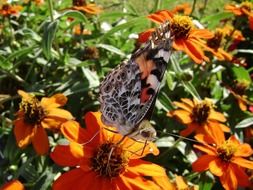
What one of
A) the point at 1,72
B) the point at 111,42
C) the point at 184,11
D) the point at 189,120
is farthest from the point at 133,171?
the point at 184,11

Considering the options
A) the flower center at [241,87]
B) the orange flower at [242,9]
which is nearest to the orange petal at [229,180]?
the flower center at [241,87]

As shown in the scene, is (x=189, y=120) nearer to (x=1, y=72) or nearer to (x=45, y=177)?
(x=45, y=177)

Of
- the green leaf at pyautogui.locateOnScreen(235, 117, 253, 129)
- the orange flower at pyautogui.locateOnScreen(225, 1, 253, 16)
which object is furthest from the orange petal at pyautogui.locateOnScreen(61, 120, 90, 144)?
the orange flower at pyautogui.locateOnScreen(225, 1, 253, 16)

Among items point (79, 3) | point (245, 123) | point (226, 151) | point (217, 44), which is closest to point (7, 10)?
point (79, 3)

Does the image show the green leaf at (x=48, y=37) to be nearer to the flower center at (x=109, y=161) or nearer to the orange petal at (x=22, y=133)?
the orange petal at (x=22, y=133)

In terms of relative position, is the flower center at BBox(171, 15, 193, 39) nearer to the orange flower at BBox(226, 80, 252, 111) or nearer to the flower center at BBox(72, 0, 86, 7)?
the orange flower at BBox(226, 80, 252, 111)
